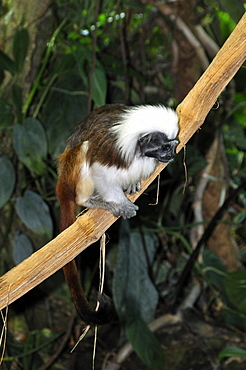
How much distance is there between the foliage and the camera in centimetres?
219

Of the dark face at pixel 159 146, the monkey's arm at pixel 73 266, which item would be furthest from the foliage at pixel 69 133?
the dark face at pixel 159 146

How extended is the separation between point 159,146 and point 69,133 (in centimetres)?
105

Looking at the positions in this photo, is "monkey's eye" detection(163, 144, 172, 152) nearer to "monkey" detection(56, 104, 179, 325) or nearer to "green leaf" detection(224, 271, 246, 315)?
"monkey" detection(56, 104, 179, 325)

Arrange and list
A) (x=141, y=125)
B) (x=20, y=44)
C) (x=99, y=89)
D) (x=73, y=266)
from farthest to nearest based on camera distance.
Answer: (x=20, y=44), (x=99, y=89), (x=73, y=266), (x=141, y=125)

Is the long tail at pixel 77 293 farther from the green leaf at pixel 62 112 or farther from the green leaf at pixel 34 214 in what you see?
the green leaf at pixel 62 112

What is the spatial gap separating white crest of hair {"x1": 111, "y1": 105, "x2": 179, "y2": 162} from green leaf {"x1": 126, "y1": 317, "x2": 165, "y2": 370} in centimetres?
113

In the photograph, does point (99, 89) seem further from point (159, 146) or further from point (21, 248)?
point (159, 146)

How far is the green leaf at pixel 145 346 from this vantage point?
2.19m

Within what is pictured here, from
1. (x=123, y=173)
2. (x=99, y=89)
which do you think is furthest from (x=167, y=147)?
(x=99, y=89)

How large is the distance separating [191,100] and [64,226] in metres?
0.58

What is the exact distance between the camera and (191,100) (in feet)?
4.04

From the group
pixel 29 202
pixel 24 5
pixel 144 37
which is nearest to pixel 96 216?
pixel 29 202

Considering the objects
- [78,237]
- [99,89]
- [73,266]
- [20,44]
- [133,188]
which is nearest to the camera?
[78,237]

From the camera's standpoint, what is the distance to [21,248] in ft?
7.29
